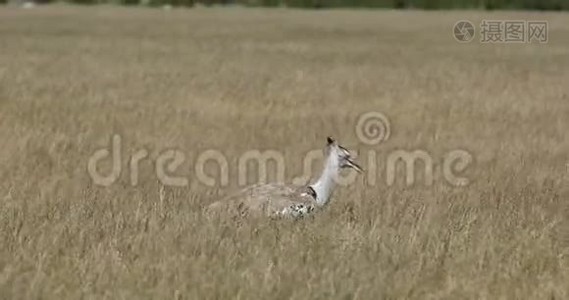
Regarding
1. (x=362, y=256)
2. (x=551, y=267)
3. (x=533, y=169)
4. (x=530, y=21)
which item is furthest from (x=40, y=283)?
(x=530, y=21)

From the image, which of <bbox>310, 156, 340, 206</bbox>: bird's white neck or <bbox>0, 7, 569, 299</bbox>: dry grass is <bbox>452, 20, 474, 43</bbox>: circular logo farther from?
<bbox>310, 156, 340, 206</bbox>: bird's white neck

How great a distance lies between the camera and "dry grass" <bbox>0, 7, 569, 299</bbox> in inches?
221

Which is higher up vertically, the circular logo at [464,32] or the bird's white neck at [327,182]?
the bird's white neck at [327,182]

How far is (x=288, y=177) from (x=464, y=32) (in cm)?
4237

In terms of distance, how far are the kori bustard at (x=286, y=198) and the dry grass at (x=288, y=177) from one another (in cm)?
17

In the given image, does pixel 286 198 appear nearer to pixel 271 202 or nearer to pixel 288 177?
pixel 271 202

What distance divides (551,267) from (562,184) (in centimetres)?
376

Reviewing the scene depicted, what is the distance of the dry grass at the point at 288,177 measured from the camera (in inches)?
221

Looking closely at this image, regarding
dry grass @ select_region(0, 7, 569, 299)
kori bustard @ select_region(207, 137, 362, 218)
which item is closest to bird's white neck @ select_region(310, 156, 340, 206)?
kori bustard @ select_region(207, 137, 362, 218)

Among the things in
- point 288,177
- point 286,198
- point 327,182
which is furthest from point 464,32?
point 286,198

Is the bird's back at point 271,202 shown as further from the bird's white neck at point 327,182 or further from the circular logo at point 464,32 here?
the circular logo at point 464,32

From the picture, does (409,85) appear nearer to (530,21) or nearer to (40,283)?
(40,283)

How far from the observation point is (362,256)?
6062 mm

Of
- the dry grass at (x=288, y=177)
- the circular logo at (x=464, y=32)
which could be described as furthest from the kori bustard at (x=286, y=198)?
the circular logo at (x=464, y=32)
